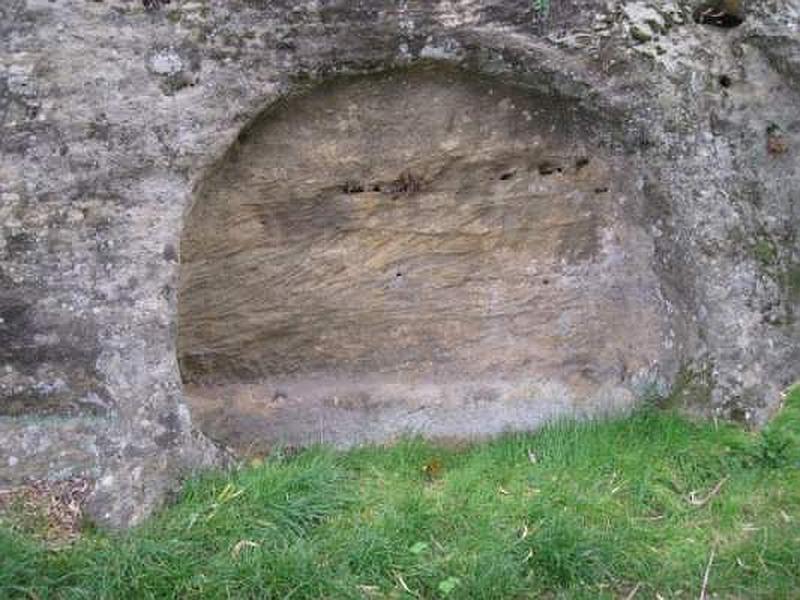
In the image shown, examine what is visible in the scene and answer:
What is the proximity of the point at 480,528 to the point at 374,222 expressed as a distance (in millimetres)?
1517

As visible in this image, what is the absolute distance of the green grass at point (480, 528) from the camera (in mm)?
3264

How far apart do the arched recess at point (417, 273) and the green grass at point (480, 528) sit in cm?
43

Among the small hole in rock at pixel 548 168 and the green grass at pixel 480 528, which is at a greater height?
the small hole in rock at pixel 548 168

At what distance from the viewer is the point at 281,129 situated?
4086mm

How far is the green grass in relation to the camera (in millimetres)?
3264

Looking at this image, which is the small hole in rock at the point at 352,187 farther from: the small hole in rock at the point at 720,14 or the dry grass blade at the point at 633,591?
the dry grass blade at the point at 633,591

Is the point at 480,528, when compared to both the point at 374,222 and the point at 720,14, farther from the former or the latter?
the point at 720,14

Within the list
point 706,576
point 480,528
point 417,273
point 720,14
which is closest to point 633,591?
point 706,576

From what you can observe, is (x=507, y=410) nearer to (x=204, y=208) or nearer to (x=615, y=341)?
(x=615, y=341)

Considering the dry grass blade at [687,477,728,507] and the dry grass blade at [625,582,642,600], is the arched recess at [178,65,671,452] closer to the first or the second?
the dry grass blade at [687,477,728,507]

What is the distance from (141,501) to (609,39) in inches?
105

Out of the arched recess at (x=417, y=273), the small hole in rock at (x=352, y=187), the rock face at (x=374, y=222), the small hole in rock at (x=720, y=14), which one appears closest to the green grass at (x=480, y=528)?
the rock face at (x=374, y=222)

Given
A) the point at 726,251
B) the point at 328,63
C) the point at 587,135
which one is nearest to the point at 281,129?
the point at 328,63

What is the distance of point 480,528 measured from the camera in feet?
11.6
